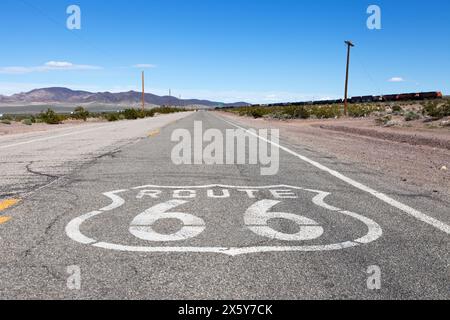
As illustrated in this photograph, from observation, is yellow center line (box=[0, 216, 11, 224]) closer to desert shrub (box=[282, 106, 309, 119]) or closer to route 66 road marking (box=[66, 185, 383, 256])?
route 66 road marking (box=[66, 185, 383, 256])

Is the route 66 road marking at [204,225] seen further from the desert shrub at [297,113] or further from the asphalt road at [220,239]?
the desert shrub at [297,113]

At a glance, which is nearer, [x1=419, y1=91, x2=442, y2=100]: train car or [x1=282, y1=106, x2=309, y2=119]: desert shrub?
[x1=282, y1=106, x2=309, y2=119]: desert shrub

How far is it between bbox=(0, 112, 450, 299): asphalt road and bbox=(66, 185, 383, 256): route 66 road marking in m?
0.01

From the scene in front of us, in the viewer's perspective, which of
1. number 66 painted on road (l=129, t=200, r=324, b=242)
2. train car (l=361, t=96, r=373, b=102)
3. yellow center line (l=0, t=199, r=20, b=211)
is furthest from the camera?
train car (l=361, t=96, r=373, b=102)

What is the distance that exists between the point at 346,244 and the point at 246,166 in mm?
5671

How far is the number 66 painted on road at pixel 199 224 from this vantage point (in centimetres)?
420

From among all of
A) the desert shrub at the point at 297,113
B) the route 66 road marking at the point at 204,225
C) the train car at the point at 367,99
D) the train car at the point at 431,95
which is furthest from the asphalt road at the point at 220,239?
the train car at the point at 367,99

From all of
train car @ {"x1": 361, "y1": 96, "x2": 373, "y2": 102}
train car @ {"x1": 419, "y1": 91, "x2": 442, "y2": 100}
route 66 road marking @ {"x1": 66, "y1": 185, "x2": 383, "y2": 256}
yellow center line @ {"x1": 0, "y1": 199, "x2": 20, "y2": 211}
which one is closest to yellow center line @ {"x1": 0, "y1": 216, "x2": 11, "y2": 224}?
yellow center line @ {"x1": 0, "y1": 199, "x2": 20, "y2": 211}

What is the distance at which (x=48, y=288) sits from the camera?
2979mm

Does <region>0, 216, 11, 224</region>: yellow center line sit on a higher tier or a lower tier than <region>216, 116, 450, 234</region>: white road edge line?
higher

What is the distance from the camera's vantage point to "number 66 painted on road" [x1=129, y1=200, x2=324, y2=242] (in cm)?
420
